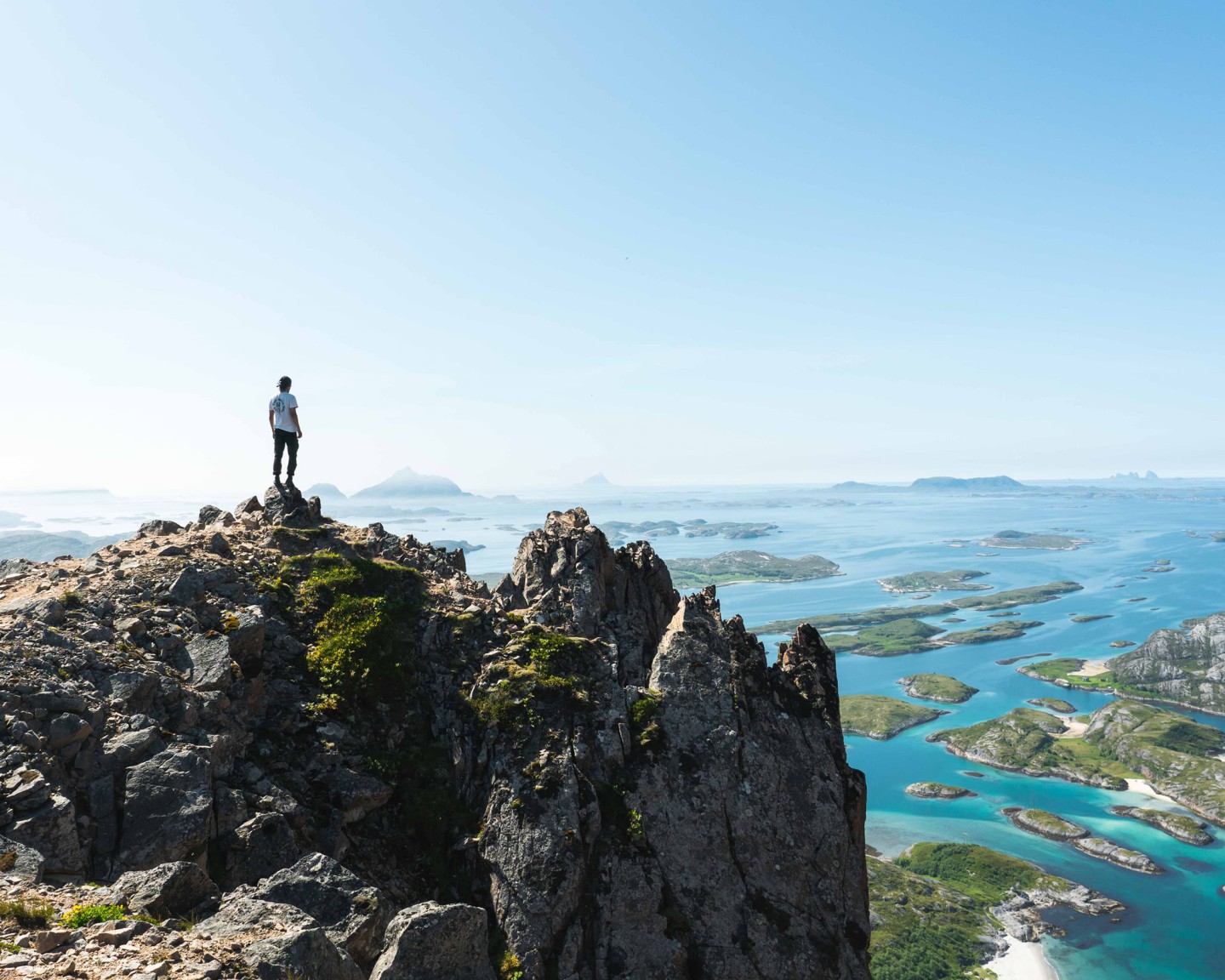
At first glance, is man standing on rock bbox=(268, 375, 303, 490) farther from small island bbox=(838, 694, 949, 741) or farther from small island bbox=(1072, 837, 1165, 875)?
small island bbox=(838, 694, 949, 741)

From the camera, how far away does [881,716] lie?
188 meters

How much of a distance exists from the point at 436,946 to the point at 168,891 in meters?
4.73

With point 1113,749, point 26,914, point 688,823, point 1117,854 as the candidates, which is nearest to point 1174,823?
point 1117,854

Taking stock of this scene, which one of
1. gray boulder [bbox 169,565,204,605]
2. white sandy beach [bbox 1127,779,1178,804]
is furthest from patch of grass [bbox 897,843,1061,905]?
gray boulder [bbox 169,565,204,605]

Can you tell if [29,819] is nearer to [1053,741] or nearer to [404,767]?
[404,767]

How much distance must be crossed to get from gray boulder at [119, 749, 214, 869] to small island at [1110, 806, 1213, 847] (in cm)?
18315

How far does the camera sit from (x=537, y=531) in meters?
29.8

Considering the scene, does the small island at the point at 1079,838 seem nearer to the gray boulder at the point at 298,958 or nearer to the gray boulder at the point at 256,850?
the gray boulder at the point at 256,850

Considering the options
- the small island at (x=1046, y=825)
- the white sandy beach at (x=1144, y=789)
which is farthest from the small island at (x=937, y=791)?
the white sandy beach at (x=1144, y=789)

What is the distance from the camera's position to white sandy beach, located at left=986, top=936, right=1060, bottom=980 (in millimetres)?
95938

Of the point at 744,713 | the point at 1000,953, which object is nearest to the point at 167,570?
the point at 744,713

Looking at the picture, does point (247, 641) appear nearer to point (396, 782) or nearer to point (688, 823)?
point (396, 782)

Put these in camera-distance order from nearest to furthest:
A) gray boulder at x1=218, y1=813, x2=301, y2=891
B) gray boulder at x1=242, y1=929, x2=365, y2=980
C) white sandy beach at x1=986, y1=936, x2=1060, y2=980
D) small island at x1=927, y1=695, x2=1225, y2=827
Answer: gray boulder at x1=242, y1=929, x2=365, y2=980 → gray boulder at x1=218, y1=813, x2=301, y2=891 → white sandy beach at x1=986, y1=936, x2=1060, y2=980 → small island at x1=927, y1=695, x2=1225, y2=827

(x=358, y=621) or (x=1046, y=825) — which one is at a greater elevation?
(x=358, y=621)
